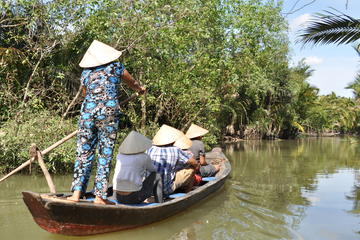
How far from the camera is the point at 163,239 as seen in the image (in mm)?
4297

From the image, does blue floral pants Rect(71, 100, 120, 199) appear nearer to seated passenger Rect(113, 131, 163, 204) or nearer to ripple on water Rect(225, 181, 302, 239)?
seated passenger Rect(113, 131, 163, 204)

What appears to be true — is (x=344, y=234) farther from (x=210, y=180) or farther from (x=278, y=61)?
(x=278, y=61)

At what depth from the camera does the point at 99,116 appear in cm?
412

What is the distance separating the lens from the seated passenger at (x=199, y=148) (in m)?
6.88

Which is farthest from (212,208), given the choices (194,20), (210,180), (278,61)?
(278,61)

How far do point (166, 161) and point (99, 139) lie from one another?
3.78ft

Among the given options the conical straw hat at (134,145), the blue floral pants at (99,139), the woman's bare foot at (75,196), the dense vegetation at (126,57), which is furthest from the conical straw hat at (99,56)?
the dense vegetation at (126,57)

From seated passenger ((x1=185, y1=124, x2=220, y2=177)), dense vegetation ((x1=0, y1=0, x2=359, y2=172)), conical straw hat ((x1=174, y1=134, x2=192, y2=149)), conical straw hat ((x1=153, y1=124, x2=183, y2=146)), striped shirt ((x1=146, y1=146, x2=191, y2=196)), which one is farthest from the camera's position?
dense vegetation ((x1=0, y1=0, x2=359, y2=172))

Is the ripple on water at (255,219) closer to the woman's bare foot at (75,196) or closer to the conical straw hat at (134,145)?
the conical straw hat at (134,145)

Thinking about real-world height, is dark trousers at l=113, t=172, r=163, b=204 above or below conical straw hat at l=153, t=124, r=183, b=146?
below

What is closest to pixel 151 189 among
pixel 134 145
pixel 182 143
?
pixel 134 145

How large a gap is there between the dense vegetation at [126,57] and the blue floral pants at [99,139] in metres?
3.47

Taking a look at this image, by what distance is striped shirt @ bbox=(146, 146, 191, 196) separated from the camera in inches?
198

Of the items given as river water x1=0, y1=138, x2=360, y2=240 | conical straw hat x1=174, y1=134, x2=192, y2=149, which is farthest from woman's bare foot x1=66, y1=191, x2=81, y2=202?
conical straw hat x1=174, y1=134, x2=192, y2=149
